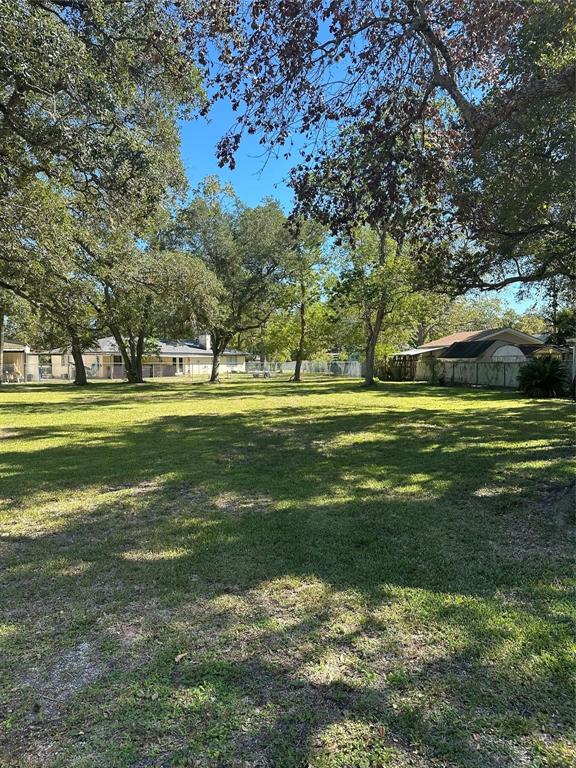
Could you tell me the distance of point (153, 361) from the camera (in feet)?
176

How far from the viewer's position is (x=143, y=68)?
7148 mm

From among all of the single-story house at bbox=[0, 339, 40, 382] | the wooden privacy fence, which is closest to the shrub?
the wooden privacy fence

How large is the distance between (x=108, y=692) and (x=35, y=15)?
21.3 feet

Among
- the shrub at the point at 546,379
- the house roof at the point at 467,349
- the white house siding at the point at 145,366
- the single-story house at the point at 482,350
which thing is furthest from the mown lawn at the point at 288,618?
the white house siding at the point at 145,366

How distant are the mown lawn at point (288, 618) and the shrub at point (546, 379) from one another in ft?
47.2

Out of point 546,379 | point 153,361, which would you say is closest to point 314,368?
point 153,361

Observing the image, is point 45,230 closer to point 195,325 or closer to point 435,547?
point 435,547

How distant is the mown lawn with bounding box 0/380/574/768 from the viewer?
193cm

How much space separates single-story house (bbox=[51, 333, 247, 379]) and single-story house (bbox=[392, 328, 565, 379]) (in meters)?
19.8

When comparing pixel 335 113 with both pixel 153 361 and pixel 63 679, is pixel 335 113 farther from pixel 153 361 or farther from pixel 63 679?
pixel 153 361

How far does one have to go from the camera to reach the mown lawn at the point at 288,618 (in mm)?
1933

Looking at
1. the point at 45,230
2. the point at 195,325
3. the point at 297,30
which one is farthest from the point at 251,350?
the point at 297,30

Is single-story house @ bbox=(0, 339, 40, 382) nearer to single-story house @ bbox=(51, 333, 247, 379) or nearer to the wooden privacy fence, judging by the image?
single-story house @ bbox=(51, 333, 247, 379)

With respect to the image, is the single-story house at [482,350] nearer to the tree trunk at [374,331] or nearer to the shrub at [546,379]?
the shrub at [546,379]
